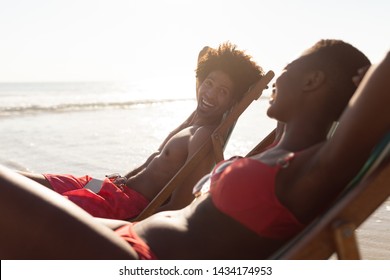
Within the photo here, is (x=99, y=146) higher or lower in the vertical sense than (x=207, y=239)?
lower

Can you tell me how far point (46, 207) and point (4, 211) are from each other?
14 cm

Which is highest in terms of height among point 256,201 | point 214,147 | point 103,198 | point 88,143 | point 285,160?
point 285,160

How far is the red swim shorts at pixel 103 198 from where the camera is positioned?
10.9 ft

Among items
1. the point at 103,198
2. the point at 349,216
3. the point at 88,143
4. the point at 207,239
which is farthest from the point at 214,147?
the point at 88,143

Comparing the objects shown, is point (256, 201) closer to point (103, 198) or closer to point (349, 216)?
point (349, 216)

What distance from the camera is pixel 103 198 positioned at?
3434mm

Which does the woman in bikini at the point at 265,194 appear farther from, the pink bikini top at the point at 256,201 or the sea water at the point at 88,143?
the sea water at the point at 88,143

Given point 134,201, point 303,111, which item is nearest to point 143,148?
point 134,201

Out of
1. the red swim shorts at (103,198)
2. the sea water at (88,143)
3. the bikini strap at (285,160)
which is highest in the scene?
the bikini strap at (285,160)

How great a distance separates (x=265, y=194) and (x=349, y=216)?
325 millimetres

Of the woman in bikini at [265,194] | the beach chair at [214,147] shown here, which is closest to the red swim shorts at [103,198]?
the beach chair at [214,147]

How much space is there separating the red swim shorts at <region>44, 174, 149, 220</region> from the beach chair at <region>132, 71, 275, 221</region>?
0.14 m

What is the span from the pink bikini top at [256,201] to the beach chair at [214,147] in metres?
1.46
